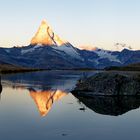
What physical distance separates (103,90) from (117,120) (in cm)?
2693

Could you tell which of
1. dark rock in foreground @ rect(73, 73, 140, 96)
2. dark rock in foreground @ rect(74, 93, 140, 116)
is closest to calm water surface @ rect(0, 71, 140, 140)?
dark rock in foreground @ rect(74, 93, 140, 116)

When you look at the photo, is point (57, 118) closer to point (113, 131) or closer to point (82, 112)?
point (82, 112)

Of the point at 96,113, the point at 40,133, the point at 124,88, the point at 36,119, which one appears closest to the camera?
the point at 40,133

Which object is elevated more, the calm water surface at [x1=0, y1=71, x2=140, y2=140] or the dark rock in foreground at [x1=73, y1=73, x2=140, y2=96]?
the dark rock in foreground at [x1=73, y1=73, x2=140, y2=96]

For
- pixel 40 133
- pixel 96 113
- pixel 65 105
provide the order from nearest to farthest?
pixel 40 133 < pixel 96 113 < pixel 65 105

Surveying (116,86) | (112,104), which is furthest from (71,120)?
(116,86)

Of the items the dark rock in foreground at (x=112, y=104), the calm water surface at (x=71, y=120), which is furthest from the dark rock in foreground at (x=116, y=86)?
the calm water surface at (x=71, y=120)

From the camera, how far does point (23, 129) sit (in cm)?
3747

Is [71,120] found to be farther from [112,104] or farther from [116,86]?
[116,86]

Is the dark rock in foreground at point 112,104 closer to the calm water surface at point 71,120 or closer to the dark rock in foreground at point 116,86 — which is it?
the calm water surface at point 71,120

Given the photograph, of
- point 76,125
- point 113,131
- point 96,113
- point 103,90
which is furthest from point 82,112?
point 103,90

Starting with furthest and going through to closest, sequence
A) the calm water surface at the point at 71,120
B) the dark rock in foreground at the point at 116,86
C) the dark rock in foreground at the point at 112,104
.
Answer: the dark rock in foreground at the point at 116,86
the dark rock in foreground at the point at 112,104
the calm water surface at the point at 71,120

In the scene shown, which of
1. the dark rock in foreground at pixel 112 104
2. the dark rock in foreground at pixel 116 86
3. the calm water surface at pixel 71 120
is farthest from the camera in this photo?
the dark rock in foreground at pixel 116 86

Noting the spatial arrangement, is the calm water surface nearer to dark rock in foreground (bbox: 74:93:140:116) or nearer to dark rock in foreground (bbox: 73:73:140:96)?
dark rock in foreground (bbox: 74:93:140:116)
